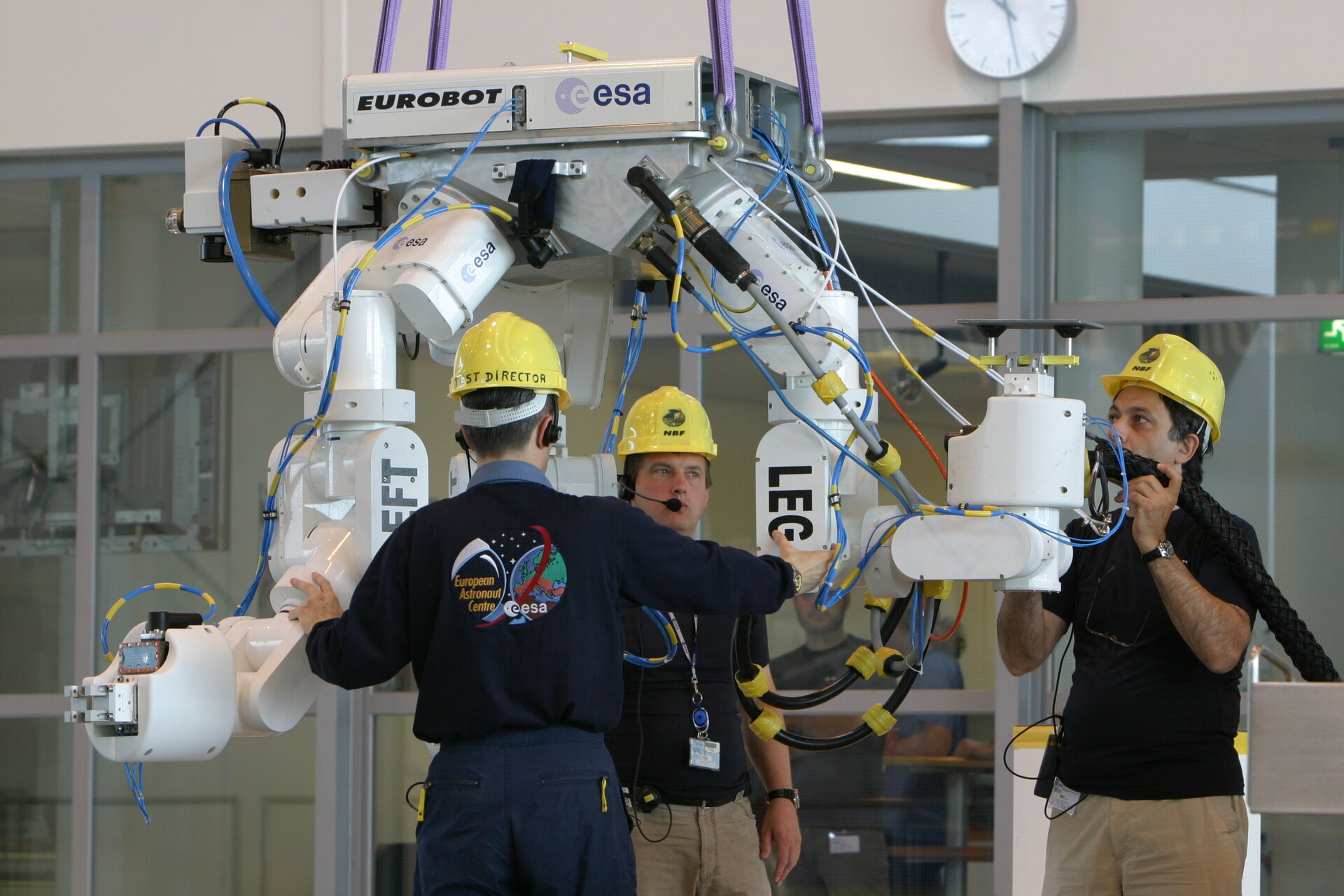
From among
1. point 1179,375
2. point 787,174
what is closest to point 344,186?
point 787,174

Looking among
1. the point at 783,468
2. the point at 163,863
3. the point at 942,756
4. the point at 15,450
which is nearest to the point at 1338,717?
the point at 783,468

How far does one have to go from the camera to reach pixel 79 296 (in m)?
6.02

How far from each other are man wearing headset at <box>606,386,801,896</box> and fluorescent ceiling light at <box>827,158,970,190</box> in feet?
7.15

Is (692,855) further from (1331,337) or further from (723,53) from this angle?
(1331,337)

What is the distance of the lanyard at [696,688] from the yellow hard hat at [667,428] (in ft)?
1.33

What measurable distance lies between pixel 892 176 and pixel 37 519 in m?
3.59

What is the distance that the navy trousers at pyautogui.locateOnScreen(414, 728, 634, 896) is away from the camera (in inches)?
104

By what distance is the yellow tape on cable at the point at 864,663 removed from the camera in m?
3.13

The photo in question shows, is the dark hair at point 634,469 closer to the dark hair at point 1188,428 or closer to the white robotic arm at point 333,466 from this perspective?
the white robotic arm at point 333,466

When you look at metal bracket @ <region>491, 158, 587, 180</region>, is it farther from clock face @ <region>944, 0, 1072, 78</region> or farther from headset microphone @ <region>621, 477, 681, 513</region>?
clock face @ <region>944, 0, 1072, 78</region>

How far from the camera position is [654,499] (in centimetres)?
359

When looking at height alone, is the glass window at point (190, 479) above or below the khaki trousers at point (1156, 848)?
above

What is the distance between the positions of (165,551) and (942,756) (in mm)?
3076

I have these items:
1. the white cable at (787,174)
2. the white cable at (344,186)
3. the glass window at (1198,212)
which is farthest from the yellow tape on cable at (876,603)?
the glass window at (1198,212)
